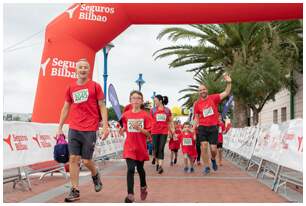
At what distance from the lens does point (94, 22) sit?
11.7 m

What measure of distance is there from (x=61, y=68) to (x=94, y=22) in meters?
1.38

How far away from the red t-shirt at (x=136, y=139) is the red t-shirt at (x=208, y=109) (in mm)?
4067

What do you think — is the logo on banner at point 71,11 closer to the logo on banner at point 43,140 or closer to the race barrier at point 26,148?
the race barrier at point 26,148

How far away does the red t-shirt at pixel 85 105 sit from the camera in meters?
6.78

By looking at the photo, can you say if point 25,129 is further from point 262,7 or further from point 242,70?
point 242,70

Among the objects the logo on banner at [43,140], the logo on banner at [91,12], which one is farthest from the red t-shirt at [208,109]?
the logo on banner at [43,140]

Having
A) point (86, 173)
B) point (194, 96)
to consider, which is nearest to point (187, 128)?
point (86, 173)

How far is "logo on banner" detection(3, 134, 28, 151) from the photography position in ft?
26.0

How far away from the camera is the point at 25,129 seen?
340 inches

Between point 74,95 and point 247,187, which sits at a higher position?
point 74,95

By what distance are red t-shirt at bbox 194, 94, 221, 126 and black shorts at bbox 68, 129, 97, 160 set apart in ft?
14.6

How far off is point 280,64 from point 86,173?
55.5 feet

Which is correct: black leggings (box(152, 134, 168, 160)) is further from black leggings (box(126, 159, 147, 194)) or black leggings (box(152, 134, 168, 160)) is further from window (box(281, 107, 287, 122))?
window (box(281, 107, 287, 122))

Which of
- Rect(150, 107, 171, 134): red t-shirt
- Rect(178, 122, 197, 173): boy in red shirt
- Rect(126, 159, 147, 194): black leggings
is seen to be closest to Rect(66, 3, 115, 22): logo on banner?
Rect(150, 107, 171, 134): red t-shirt
